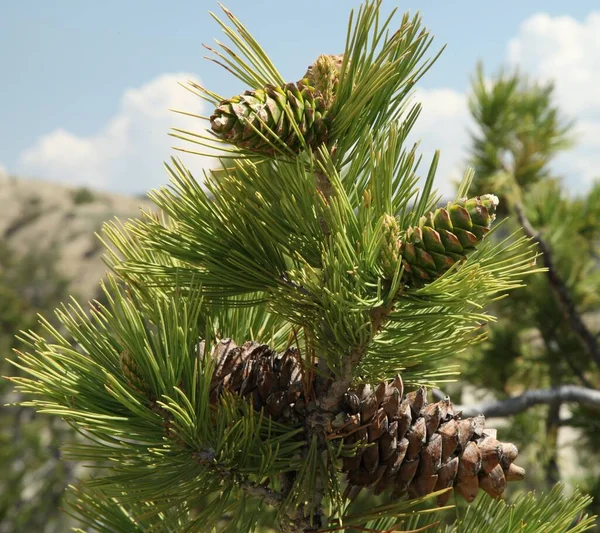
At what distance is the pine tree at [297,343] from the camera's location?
0.64 meters

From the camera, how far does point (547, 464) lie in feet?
7.59

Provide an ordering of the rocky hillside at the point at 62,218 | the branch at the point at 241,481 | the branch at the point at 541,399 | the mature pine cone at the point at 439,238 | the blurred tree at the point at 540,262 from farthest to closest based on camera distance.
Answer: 1. the rocky hillside at the point at 62,218
2. the blurred tree at the point at 540,262
3. the branch at the point at 541,399
4. the branch at the point at 241,481
5. the mature pine cone at the point at 439,238

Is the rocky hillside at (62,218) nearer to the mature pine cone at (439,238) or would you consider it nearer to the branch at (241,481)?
the branch at (241,481)

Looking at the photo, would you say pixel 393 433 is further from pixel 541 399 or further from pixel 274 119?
pixel 541 399

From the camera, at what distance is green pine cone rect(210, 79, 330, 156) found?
0.62 meters

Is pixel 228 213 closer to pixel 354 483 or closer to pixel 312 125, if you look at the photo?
pixel 312 125

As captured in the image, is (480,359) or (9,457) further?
(9,457)

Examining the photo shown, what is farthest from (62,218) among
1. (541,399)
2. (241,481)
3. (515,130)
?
(241,481)

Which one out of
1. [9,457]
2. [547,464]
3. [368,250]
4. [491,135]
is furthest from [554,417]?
[9,457]

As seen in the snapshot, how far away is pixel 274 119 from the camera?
65cm

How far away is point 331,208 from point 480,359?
2.21 meters

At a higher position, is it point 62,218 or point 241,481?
point 62,218

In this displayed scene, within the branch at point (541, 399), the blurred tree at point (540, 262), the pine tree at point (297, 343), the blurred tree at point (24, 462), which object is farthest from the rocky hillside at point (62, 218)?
the pine tree at point (297, 343)

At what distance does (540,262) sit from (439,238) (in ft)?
5.36
